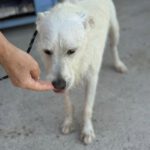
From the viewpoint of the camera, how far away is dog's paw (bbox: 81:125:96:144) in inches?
95.5

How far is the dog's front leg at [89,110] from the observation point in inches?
94.6

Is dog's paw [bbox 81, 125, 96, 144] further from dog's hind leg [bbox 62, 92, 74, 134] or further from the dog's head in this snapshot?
the dog's head

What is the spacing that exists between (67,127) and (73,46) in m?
0.73

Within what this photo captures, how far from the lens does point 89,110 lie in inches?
97.7

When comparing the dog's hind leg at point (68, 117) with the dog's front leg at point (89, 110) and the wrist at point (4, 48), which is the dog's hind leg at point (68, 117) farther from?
the wrist at point (4, 48)

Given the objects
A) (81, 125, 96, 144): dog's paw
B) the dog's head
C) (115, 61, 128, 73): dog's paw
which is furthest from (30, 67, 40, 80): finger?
(115, 61, 128, 73): dog's paw

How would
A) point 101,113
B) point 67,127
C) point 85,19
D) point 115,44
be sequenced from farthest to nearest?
point 115,44 < point 101,113 < point 67,127 < point 85,19

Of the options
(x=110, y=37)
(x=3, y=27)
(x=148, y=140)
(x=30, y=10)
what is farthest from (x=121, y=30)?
(x=148, y=140)

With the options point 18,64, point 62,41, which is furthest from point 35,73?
point 62,41

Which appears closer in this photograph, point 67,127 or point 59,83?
A: point 59,83

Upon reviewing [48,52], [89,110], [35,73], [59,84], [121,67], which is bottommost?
[121,67]

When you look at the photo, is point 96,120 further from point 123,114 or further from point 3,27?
point 3,27

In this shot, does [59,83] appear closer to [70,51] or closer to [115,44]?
[70,51]

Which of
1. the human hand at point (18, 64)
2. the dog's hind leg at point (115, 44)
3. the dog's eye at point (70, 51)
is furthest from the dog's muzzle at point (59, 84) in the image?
the dog's hind leg at point (115, 44)
